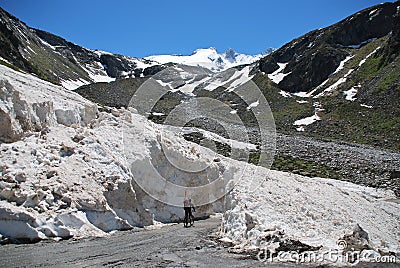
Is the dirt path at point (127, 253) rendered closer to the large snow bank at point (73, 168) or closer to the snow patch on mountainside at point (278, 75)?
the large snow bank at point (73, 168)

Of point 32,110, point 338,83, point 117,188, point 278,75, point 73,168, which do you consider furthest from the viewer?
point 278,75

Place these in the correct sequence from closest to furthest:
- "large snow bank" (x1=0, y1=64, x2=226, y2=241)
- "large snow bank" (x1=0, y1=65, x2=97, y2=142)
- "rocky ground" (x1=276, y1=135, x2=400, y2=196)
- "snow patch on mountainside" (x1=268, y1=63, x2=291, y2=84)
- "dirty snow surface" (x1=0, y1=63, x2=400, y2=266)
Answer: "dirty snow surface" (x1=0, y1=63, x2=400, y2=266), "large snow bank" (x1=0, y1=64, x2=226, y2=241), "large snow bank" (x1=0, y1=65, x2=97, y2=142), "rocky ground" (x1=276, y1=135, x2=400, y2=196), "snow patch on mountainside" (x1=268, y1=63, x2=291, y2=84)

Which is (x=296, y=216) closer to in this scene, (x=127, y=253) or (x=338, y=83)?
(x=127, y=253)

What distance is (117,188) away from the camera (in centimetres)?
1585

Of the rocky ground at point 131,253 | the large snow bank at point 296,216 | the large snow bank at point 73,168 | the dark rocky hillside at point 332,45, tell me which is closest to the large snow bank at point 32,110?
the large snow bank at point 73,168

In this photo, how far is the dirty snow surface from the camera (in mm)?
12656

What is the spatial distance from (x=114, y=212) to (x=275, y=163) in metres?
42.2

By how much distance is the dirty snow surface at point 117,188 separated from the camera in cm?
1266

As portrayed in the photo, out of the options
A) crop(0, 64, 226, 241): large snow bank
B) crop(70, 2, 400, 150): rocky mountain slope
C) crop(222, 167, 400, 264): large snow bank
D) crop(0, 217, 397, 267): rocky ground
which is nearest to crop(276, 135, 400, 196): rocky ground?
crop(70, 2, 400, 150): rocky mountain slope

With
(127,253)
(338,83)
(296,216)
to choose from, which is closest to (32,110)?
(127,253)

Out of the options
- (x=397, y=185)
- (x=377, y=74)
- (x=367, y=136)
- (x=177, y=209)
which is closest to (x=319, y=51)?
(x=377, y=74)

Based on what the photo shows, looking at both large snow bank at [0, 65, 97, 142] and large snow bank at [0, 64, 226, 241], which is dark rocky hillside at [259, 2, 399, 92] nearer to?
large snow bank at [0, 64, 226, 241]

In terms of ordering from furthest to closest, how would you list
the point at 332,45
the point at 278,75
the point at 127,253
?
1. the point at 278,75
2. the point at 332,45
3. the point at 127,253

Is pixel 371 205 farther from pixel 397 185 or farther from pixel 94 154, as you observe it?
pixel 397 185
